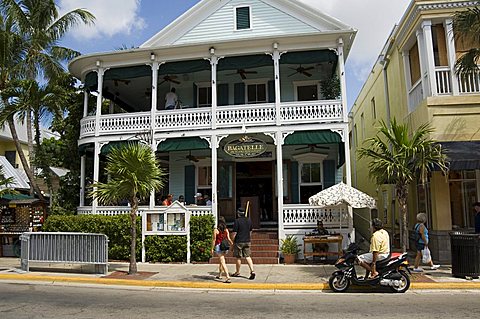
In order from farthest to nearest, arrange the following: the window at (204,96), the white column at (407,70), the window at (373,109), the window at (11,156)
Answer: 1. the window at (11,156)
2. the window at (373,109)
3. the window at (204,96)
4. the white column at (407,70)

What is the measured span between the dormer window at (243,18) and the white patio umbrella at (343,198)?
809 centimetres

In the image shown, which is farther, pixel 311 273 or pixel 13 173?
pixel 13 173

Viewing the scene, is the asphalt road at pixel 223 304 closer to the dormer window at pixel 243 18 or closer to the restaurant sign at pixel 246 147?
the restaurant sign at pixel 246 147

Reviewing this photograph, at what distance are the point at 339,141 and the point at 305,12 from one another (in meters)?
5.81

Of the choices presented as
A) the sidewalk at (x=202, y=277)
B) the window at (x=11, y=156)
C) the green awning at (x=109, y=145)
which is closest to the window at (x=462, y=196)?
the sidewalk at (x=202, y=277)

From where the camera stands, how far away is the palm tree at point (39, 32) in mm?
19469

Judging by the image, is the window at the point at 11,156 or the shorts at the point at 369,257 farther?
the window at the point at 11,156

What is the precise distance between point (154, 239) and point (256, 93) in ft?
25.3

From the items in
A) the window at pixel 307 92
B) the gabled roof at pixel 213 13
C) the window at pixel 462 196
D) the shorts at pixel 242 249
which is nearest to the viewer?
the shorts at pixel 242 249

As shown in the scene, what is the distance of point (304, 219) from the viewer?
14.5 meters

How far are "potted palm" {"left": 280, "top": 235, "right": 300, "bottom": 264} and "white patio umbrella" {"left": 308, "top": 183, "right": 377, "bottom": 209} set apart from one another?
148 centimetres

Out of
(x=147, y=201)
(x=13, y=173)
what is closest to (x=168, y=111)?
(x=147, y=201)

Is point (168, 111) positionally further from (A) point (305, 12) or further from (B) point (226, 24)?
(A) point (305, 12)

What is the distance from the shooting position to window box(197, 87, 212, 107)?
18.6 metres
